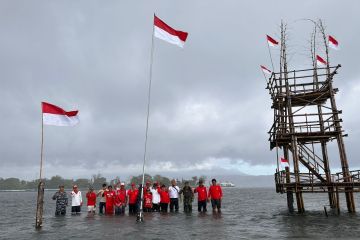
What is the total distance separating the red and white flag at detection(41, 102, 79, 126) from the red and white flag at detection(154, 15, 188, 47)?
249 inches

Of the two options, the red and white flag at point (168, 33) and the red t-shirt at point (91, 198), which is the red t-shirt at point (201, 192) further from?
the red and white flag at point (168, 33)

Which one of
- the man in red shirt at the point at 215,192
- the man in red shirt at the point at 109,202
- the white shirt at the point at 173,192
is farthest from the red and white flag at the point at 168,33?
the man in red shirt at the point at 109,202

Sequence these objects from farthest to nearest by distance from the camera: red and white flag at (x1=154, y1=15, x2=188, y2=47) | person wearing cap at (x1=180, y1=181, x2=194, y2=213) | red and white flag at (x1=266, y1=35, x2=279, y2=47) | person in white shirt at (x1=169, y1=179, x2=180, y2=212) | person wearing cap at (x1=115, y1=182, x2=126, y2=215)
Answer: red and white flag at (x1=266, y1=35, x2=279, y2=47)
person wearing cap at (x1=180, y1=181, x2=194, y2=213)
person in white shirt at (x1=169, y1=179, x2=180, y2=212)
person wearing cap at (x1=115, y1=182, x2=126, y2=215)
red and white flag at (x1=154, y1=15, x2=188, y2=47)

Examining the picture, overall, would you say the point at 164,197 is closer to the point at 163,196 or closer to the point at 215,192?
the point at 163,196

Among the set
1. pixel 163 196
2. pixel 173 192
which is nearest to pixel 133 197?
pixel 163 196

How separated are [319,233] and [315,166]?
40.1 ft

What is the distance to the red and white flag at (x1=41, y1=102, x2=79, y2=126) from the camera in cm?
1795

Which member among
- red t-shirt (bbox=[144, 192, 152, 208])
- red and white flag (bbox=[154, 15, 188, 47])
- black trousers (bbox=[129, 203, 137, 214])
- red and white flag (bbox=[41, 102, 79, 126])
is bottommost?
black trousers (bbox=[129, 203, 137, 214])

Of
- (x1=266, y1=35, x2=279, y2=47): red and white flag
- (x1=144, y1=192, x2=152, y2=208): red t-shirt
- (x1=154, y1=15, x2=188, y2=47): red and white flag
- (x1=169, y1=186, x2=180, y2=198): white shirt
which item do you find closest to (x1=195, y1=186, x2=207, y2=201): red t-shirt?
(x1=169, y1=186, x2=180, y2=198): white shirt

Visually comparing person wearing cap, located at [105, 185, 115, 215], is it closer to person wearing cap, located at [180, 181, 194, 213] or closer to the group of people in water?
the group of people in water

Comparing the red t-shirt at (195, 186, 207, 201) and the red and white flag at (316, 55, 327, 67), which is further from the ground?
the red and white flag at (316, 55, 327, 67)

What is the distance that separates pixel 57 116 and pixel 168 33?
296 inches

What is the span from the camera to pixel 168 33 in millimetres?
19984

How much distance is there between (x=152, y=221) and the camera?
1961 cm
